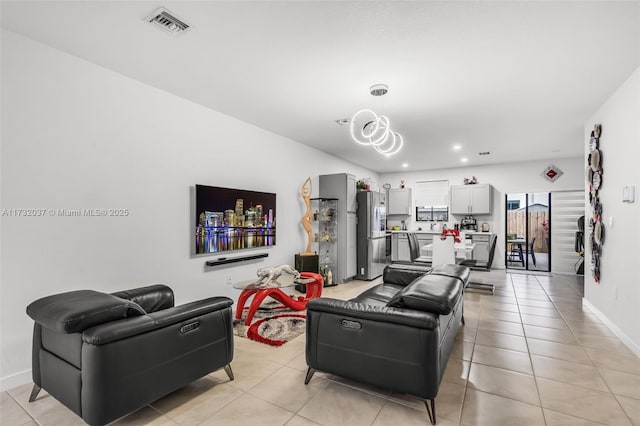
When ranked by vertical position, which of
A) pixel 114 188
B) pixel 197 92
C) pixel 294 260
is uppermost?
pixel 197 92

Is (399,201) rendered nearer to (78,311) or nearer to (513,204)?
(513,204)

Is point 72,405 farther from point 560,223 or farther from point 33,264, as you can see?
point 560,223

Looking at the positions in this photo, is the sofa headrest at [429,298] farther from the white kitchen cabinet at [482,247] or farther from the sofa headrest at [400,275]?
the white kitchen cabinet at [482,247]

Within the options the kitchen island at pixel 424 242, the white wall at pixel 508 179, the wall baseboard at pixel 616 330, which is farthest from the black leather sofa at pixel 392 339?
the white wall at pixel 508 179

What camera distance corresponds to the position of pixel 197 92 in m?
3.53

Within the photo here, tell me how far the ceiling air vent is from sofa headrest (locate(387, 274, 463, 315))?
2555 mm

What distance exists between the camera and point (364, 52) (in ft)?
8.63

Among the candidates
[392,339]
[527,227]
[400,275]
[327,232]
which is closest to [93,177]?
[392,339]

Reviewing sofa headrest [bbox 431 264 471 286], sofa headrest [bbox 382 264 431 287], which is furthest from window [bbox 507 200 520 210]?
sofa headrest [bbox 431 264 471 286]

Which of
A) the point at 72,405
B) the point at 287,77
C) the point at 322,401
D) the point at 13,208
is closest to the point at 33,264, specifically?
the point at 13,208

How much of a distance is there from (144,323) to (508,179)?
8.51 metres

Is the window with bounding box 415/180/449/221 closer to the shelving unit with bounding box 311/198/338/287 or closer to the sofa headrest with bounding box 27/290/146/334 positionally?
the shelving unit with bounding box 311/198/338/287

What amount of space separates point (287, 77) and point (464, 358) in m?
3.21

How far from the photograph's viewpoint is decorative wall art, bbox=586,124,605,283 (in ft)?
12.5
